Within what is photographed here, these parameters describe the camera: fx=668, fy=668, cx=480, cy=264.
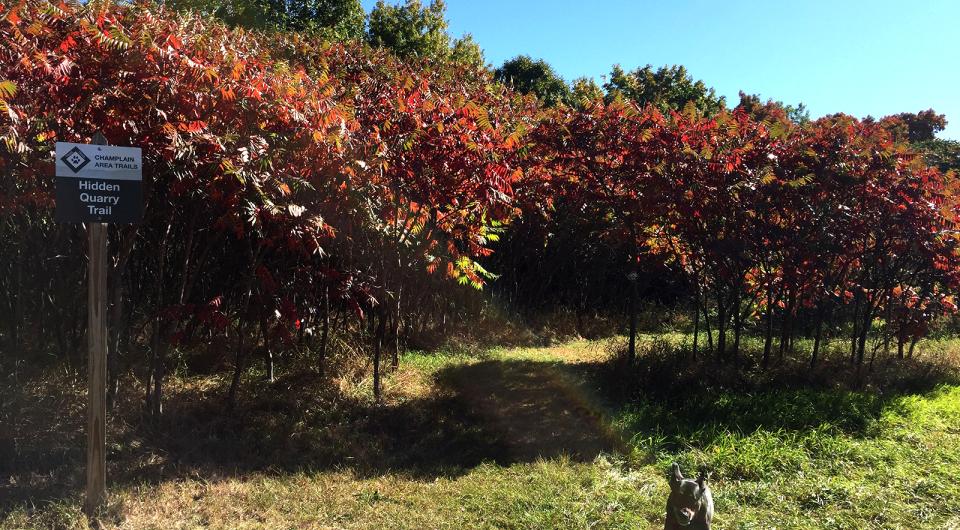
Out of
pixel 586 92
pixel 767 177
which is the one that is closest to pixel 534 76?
pixel 586 92

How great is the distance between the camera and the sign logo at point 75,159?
3.57m

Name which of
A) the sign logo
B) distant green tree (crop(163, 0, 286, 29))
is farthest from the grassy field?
distant green tree (crop(163, 0, 286, 29))

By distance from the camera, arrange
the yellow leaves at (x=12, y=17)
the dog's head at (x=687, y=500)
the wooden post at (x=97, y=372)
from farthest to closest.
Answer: the yellow leaves at (x=12, y=17) → the wooden post at (x=97, y=372) → the dog's head at (x=687, y=500)

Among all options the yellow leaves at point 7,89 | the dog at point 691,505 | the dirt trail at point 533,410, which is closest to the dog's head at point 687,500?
the dog at point 691,505

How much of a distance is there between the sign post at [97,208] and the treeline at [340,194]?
444mm

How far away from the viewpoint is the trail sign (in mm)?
3596

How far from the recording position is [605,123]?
6.98 m

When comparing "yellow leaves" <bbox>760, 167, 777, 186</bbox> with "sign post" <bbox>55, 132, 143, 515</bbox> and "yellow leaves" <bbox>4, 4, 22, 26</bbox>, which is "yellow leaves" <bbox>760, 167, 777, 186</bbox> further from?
"yellow leaves" <bbox>4, 4, 22, 26</bbox>

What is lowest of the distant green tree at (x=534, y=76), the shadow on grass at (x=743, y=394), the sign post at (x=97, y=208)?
the shadow on grass at (x=743, y=394)

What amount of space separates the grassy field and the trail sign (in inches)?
70.8

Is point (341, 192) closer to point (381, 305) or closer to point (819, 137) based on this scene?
point (381, 305)

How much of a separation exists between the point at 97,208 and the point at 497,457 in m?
3.37

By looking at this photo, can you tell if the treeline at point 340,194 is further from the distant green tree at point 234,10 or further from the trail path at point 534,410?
the distant green tree at point 234,10

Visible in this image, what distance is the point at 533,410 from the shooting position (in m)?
6.45
